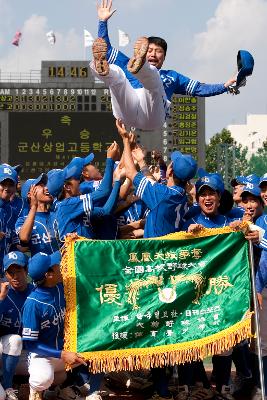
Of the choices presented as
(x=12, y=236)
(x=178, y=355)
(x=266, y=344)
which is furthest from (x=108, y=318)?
(x=266, y=344)

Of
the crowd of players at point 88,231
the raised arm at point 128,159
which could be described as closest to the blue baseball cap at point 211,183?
the crowd of players at point 88,231

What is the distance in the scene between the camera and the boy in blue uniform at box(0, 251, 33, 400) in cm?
632

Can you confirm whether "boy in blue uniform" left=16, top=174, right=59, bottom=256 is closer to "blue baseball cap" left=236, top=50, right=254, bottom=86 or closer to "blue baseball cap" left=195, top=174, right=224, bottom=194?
"blue baseball cap" left=195, top=174, right=224, bottom=194

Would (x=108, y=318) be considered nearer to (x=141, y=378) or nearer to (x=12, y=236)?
(x=141, y=378)

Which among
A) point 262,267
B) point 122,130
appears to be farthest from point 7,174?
point 262,267

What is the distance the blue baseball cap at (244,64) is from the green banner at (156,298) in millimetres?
1665

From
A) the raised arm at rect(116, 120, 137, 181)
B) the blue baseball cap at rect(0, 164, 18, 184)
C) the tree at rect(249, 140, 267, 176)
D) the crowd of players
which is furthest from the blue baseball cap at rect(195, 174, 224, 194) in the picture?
the tree at rect(249, 140, 267, 176)

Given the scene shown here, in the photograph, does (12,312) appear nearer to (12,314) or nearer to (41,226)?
(12,314)

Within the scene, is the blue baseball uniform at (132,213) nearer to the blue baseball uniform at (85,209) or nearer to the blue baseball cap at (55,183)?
the blue baseball uniform at (85,209)

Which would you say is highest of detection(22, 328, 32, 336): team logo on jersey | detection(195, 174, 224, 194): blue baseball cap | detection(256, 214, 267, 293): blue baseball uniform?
detection(195, 174, 224, 194): blue baseball cap

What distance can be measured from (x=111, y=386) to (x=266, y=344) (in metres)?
2.33

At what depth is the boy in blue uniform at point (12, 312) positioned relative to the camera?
6.32 metres

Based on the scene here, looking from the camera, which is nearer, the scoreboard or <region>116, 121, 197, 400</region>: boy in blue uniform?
<region>116, 121, 197, 400</region>: boy in blue uniform

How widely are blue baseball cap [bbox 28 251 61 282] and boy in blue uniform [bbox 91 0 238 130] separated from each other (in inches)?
59.8
